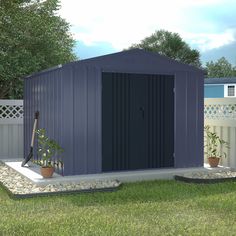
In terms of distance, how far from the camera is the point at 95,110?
846 centimetres

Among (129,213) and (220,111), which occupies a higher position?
(220,111)

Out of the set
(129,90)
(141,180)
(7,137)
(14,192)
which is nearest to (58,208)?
(14,192)

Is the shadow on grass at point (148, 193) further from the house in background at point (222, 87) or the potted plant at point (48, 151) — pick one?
the house in background at point (222, 87)

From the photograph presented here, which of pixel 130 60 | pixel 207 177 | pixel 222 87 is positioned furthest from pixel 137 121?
pixel 222 87

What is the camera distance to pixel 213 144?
995 cm

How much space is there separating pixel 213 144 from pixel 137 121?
1.91m

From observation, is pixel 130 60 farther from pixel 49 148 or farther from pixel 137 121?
pixel 49 148

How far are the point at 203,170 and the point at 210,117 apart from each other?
58.4 inches

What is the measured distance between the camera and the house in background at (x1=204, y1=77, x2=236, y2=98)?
31.2 metres

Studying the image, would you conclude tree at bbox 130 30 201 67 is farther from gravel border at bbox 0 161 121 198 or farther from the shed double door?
gravel border at bbox 0 161 121 198

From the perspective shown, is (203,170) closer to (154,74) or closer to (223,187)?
(223,187)

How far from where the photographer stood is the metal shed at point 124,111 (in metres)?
8.28

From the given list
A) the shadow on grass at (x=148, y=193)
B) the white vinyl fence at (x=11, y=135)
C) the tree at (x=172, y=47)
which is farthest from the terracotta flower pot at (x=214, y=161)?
the tree at (x=172, y=47)

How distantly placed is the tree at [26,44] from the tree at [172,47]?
24.8 meters
